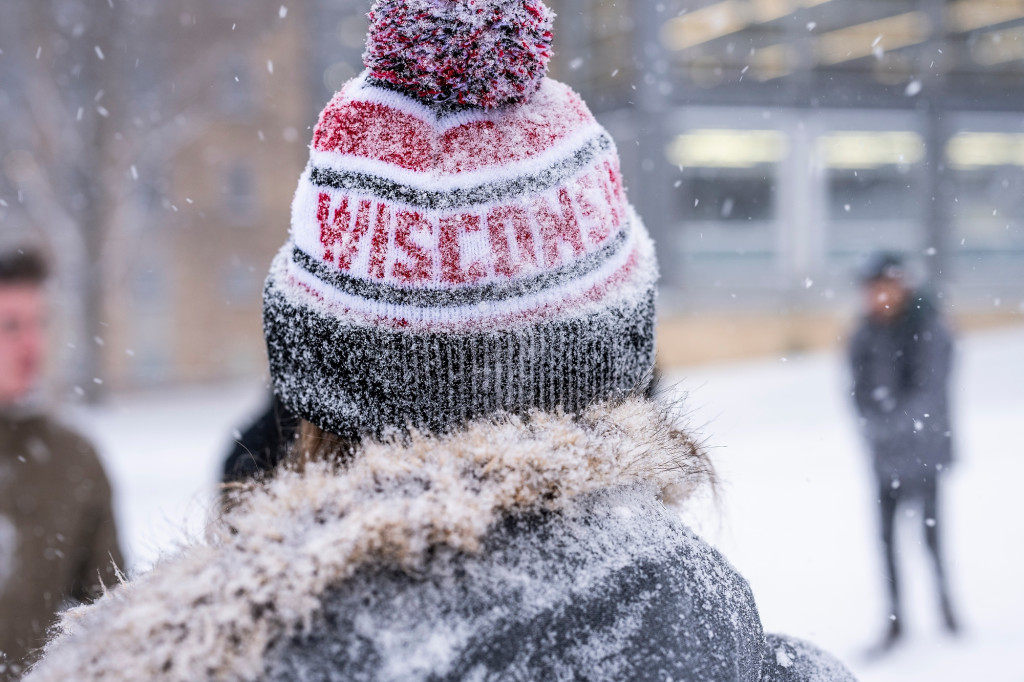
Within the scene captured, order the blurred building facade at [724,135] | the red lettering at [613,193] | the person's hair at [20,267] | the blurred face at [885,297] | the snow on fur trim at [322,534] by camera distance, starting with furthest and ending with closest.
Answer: the blurred building facade at [724,135] → the blurred face at [885,297] → the person's hair at [20,267] → the red lettering at [613,193] → the snow on fur trim at [322,534]

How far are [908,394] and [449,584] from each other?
4.41 meters

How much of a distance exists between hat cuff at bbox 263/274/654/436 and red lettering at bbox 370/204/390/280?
0.25ft

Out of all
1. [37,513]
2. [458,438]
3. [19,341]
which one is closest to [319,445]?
[458,438]

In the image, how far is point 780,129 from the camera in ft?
41.7

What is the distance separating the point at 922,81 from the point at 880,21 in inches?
52.1

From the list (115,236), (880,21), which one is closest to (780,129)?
(880,21)

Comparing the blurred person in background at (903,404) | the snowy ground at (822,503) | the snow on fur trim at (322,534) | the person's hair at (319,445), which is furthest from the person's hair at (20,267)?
the blurred person in background at (903,404)

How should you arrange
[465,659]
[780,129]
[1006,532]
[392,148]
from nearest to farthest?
[465,659]
[392,148]
[1006,532]
[780,129]

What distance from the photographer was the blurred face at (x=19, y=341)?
257 cm

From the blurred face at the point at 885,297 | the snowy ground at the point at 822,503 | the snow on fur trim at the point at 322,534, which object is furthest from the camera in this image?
the blurred face at the point at 885,297

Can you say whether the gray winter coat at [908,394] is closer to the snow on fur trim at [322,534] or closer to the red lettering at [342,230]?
the snow on fur trim at [322,534]

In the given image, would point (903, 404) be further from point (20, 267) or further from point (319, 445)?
point (20, 267)

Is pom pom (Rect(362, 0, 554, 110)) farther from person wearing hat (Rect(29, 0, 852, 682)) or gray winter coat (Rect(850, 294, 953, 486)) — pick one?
gray winter coat (Rect(850, 294, 953, 486))

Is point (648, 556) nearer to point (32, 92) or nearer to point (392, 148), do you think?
point (392, 148)
